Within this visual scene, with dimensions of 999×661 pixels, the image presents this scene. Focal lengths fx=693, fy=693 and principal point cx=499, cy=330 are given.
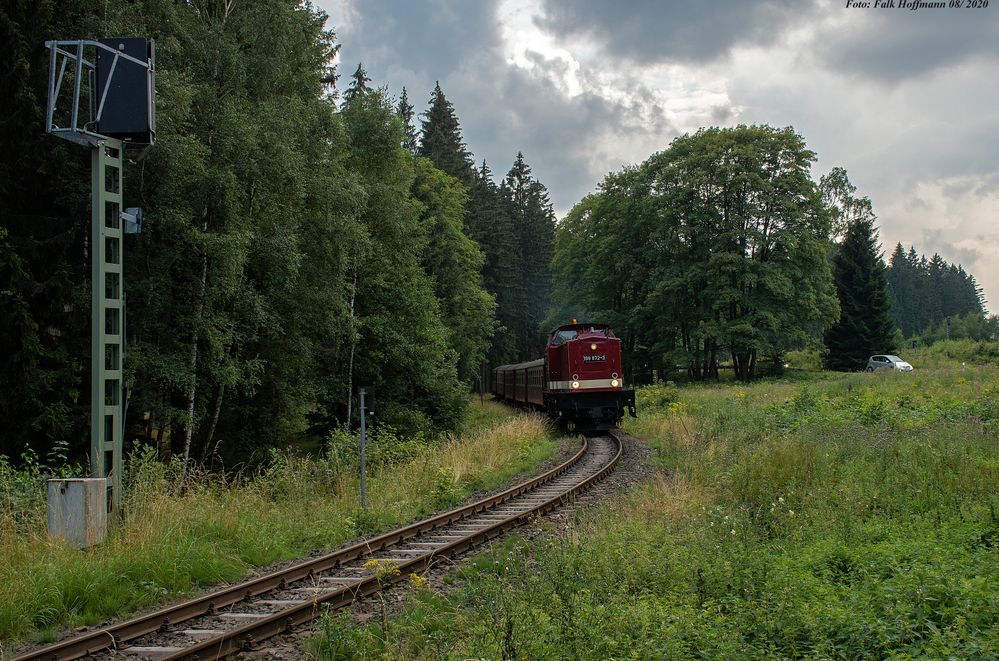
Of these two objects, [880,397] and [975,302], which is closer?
[880,397]

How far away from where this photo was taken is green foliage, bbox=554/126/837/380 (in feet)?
130

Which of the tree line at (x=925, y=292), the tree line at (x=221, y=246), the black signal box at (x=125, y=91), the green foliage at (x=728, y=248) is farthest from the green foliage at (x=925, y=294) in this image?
the black signal box at (x=125, y=91)

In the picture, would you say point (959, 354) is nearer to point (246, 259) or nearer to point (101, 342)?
point (246, 259)

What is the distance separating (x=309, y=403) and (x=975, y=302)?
426 ft

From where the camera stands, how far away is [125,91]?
8.88 m

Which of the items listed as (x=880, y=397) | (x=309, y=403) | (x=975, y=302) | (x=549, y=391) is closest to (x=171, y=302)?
(x=309, y=403)

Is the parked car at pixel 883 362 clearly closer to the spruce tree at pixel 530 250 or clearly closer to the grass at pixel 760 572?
the spruce tree at pixel 530 250

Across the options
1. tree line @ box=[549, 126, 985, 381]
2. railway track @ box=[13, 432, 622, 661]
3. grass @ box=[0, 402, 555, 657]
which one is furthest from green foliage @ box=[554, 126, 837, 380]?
railway track @ box=[13, 432, 622, 661]

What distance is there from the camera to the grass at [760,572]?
15.4 feet

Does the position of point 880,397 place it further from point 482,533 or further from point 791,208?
point 791,208

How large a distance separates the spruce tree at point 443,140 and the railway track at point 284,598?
3626 centimetres

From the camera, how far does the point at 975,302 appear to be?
118 meters

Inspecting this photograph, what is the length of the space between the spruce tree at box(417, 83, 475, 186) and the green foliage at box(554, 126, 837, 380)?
11.0 m

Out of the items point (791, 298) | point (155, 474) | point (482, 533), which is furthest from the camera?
point (791, 298)
